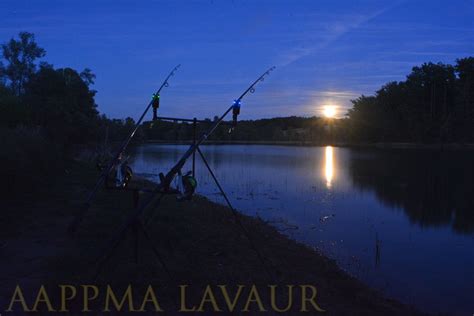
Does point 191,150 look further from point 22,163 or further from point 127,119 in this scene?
point 127,119

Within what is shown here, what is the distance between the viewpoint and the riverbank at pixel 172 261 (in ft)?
21.1

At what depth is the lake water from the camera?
30.8 feet

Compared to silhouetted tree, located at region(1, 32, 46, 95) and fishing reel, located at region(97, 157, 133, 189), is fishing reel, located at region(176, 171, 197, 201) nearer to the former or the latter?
fishing reel, located at region(97, 157, 133, 189)

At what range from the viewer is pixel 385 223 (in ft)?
51.0

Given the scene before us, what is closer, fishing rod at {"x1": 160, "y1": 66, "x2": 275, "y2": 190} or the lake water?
fishing rod at {"x1": 160, "y1": 66, "x2": 275, "y2": 190}

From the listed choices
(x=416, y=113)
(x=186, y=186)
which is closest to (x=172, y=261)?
(x=186, y=186)

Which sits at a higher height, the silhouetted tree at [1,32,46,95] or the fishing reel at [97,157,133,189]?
the silhouetted tree at [1,32,46,95]

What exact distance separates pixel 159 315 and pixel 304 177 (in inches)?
970

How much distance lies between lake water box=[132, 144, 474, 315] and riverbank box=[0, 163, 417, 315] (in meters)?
1.42

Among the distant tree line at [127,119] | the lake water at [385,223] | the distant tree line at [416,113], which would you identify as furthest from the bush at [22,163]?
the distant tree line at [416,113]

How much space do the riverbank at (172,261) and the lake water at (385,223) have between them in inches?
55.9

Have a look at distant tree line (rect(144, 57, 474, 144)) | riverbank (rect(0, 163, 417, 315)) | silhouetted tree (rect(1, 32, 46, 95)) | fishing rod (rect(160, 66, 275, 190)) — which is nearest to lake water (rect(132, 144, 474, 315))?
riverbank (rect(0, 163, 417, 315))

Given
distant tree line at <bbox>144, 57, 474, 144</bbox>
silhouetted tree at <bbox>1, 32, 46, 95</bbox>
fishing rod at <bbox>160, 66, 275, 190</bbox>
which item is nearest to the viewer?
fishing rod at <bbox>160, 66, 275, 190</bbox>

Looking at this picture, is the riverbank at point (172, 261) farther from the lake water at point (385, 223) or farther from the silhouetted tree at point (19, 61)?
the silhouetted tree at point (19, 61)
